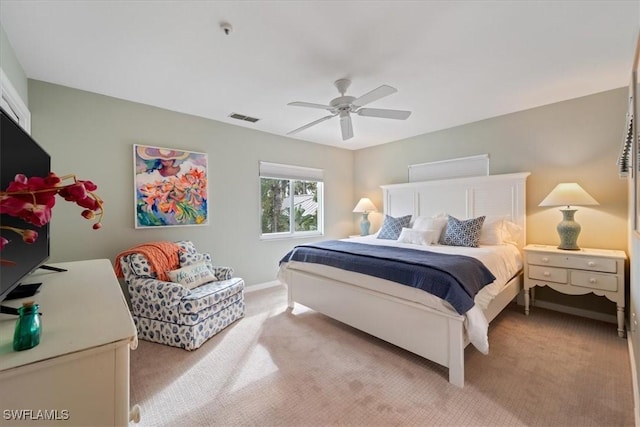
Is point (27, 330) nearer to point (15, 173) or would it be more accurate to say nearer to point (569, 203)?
point (15, 173)

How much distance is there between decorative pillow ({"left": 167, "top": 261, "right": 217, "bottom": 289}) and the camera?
8.73ft

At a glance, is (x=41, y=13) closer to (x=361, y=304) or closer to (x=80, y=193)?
(x=80, y=193)

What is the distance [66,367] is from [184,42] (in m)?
2.10

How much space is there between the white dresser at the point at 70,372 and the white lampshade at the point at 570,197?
3674 millimetres

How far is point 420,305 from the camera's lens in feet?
6.80

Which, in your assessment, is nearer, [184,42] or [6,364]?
[6,364]

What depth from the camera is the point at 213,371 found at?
2061 mm

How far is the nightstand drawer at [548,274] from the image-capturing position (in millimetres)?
2766

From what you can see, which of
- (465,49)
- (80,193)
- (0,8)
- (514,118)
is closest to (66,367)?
(80,193)

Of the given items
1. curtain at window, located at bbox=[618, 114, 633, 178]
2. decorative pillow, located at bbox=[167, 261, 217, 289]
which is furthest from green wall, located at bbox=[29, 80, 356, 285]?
curtain at window, located at bbox=[618, 114, 633, 178]

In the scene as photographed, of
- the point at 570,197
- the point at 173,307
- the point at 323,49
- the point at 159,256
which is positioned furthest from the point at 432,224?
the point at 159,256

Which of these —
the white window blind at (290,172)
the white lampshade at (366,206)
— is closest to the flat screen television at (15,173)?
the white window blind at (290,172)

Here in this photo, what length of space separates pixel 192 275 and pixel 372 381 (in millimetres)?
1968

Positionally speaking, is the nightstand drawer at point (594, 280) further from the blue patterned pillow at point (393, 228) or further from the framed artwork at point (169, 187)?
the framed artwork at point (169, 187)
